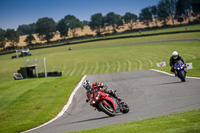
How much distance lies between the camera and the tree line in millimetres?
141375

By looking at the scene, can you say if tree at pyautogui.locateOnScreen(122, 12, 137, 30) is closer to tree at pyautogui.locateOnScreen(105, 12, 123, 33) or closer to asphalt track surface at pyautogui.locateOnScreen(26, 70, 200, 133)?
tree at pyautogui.locateOnScreen(105, 12, 123, 33)

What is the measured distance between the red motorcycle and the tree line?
12248 cm

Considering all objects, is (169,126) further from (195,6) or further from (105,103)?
(195,6)

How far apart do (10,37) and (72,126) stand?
15270 cm

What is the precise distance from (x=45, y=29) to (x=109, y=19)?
42817mm

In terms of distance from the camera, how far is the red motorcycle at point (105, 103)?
1048 cm

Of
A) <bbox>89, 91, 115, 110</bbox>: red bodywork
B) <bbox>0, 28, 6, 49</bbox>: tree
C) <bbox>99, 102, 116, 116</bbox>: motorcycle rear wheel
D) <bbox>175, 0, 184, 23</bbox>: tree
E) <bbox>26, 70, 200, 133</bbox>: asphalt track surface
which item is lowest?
<bbox>26, 70, 200, 133</bbox>: asphalt track surface

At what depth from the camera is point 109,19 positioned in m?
184

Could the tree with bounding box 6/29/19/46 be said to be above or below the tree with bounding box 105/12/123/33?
below

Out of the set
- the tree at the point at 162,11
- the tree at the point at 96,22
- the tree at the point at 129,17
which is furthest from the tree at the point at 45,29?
the tree at the point at 162,11

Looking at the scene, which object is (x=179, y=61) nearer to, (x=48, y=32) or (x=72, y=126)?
(x=72, y=126)

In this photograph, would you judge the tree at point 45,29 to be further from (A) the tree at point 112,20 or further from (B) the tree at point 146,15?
(B) the tree at point 146,15

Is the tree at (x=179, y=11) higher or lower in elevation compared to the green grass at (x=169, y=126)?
higher

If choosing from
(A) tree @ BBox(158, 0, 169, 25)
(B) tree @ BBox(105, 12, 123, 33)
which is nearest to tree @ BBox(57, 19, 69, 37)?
(B) tree @ BBox(105, 12, 123, 33)
